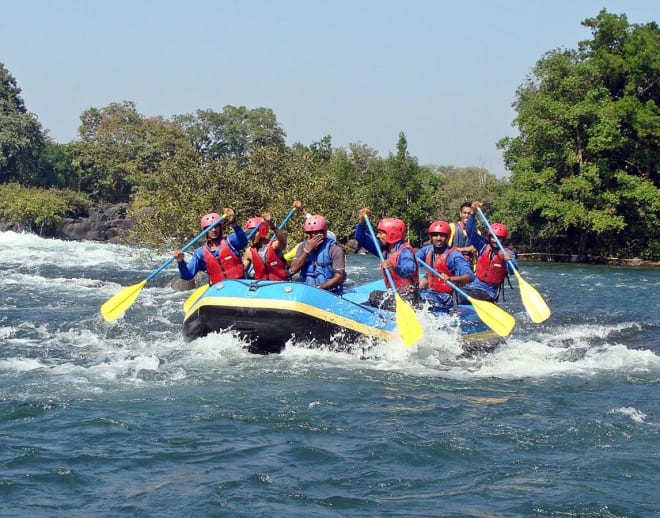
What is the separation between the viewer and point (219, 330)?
9.80 metres

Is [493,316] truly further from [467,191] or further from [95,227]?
[95,227]

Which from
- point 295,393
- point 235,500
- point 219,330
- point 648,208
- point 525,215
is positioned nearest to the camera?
point 235,500

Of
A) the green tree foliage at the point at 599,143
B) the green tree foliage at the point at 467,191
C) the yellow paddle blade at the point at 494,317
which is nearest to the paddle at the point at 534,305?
the yellow paddle blade at the point at 494,317

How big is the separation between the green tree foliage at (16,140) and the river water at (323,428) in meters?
39.8

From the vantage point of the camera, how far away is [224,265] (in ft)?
35.3

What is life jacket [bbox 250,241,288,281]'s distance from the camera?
10.8m

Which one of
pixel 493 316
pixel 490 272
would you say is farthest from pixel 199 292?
pixel 490 272

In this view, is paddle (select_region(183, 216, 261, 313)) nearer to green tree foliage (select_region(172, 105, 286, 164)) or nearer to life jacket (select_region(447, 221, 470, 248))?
life jacket (select_region(447, 221, 470, 248))

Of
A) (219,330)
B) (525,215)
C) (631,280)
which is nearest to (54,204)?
(525,215)

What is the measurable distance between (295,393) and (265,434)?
1240 millimetres

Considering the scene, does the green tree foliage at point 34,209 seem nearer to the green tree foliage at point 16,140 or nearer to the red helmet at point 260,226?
the green tree foliage at point 16,140

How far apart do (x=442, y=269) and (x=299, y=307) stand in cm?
210

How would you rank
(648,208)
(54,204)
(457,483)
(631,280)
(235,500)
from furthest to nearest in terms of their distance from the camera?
(54,204), (648,208), (631,280), (457,483), (235,500)

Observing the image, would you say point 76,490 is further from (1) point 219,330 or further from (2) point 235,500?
(1) point 219,330
